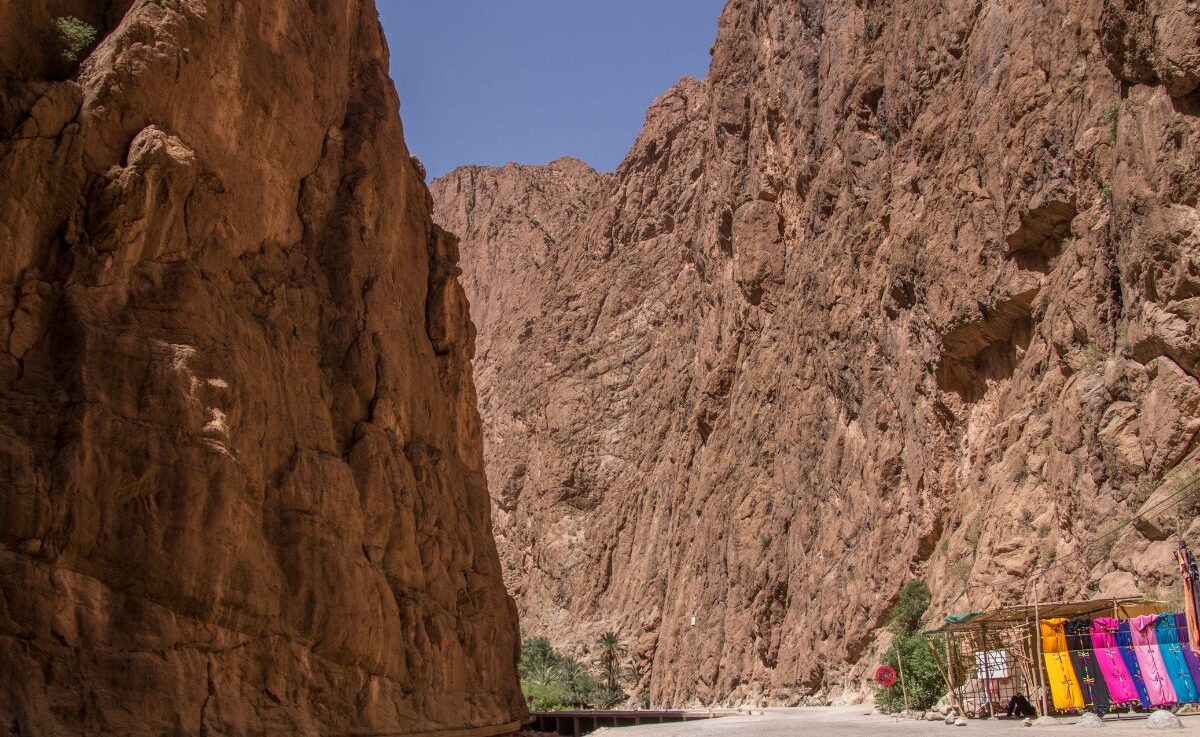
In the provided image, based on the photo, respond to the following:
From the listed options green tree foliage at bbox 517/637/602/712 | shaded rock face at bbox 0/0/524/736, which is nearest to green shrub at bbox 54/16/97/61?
shaded rock face at bbox 0/0/524/736

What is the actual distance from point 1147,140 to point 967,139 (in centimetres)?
1332

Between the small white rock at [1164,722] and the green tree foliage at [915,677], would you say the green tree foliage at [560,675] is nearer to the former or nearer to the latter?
the green tree foliage at [915,677]

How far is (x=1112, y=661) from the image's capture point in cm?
2039

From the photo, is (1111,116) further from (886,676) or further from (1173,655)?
(886,676)

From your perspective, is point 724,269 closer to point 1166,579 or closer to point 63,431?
point 1166,579

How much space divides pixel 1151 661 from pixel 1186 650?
2.04 feet

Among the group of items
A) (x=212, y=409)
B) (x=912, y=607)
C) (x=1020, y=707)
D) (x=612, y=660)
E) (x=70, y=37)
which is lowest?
(x=1020, y=707)

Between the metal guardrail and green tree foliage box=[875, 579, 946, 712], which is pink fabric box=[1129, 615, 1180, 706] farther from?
the metal guardrail

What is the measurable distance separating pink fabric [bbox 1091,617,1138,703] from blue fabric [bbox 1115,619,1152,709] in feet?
0.21

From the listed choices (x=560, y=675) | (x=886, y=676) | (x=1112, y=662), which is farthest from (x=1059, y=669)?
(x=560, y=675)

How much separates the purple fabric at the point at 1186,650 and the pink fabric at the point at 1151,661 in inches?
14.7

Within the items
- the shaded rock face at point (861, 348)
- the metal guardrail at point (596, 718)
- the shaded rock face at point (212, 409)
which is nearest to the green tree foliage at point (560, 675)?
the shaded rock face at point (861, 348)

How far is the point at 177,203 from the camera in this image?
17.6 m

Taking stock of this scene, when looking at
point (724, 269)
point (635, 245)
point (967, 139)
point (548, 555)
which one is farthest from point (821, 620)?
point (635, 245)
